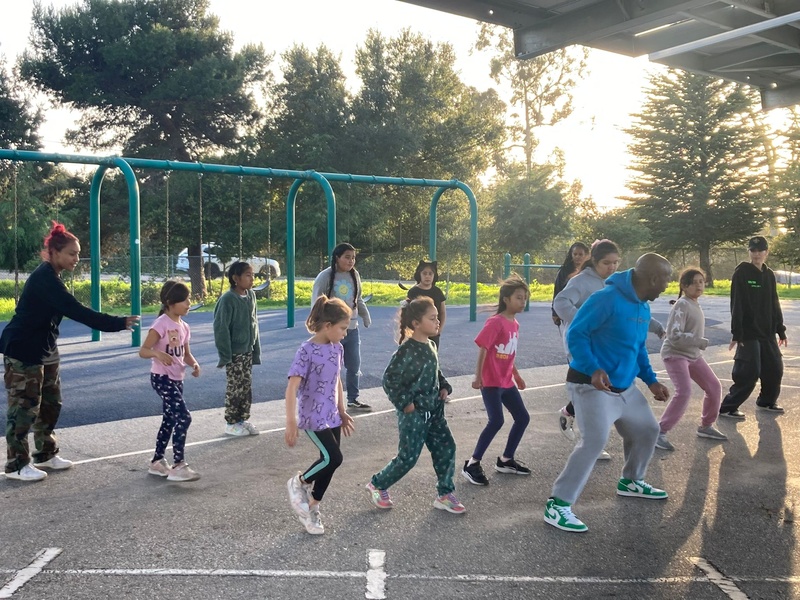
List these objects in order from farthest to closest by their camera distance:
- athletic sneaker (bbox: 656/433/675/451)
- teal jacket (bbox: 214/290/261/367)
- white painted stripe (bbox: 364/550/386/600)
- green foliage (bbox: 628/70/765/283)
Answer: green foliage (bbox: 628/70/765/283) < teal jacket (bbox: 214/290/261/367) < athletic sneaker (bbox: 656/433/675/451) < white painted stripe (bbox: 364/550/386/600)

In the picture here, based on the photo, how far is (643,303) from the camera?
18.0 ft

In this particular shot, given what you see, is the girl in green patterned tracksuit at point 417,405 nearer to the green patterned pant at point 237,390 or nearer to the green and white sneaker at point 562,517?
the green and white sneaker at point 562,517

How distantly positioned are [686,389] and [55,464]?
201 inches

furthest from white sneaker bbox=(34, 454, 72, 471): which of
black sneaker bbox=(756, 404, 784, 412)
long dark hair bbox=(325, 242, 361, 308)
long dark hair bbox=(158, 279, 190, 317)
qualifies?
black sneaker bbox=(756, 404, 784, 412)

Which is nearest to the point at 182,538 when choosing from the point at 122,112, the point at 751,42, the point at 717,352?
the point at 751,42

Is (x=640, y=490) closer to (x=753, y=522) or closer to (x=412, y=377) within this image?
(x=753, y=522)

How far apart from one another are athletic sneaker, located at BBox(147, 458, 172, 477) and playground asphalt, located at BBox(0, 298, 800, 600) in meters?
0.10

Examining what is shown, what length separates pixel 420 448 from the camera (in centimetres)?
544

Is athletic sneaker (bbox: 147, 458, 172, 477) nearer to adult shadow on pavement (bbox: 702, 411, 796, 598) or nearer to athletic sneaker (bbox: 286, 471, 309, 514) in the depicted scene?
athletic sneaker (bbox: 286, 471, 309, 514)

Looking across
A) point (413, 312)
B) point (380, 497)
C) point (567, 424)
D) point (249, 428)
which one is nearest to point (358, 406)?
point (249, 428)

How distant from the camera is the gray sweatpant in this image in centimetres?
515

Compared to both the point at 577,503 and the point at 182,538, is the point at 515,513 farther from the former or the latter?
the point at 182,538

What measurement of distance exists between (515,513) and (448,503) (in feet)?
1.39

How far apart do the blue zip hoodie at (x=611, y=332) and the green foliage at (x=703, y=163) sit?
1618 inches
